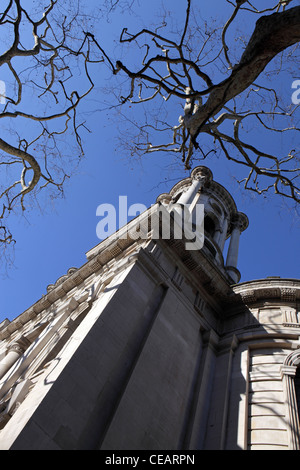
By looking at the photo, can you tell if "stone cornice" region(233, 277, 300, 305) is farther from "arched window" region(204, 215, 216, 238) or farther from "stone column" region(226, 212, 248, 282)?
"arched window" region(204, 215, 216, 238)

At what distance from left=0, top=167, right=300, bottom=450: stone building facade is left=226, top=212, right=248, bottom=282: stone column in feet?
28.3

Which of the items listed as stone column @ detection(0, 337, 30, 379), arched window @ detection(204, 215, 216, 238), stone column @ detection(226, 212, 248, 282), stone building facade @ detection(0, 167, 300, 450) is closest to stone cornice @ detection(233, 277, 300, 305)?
stone building facade @ detection(0, 167, 300, 450)

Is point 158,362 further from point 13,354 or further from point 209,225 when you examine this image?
point 209,225

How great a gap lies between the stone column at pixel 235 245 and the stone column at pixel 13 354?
12.5 m

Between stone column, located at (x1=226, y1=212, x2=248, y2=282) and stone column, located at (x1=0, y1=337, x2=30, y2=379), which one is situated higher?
stone column, located at (x1=226, y1=212, x2=248, y2=282)

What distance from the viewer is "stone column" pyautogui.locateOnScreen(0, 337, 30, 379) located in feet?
50.7

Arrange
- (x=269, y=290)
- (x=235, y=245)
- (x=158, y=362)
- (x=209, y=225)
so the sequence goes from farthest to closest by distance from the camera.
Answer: (x=209, y=225) < (x=235, y=245) < (x=269, y=290) < (x=158, y=362)

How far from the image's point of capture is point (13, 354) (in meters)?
16.5

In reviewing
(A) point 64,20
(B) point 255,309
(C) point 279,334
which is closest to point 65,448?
(C) point 279,334

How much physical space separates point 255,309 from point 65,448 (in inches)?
364

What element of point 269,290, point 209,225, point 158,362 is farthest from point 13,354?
point 209,225

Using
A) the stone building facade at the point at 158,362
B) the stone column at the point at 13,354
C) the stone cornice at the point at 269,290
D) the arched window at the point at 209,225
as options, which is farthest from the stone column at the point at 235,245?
the stone column at the point at 13,354

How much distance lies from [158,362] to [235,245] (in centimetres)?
1723

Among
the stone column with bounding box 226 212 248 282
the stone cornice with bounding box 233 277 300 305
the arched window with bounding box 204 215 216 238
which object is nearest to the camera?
the stone cornice with bounding box 233 277 300 305
